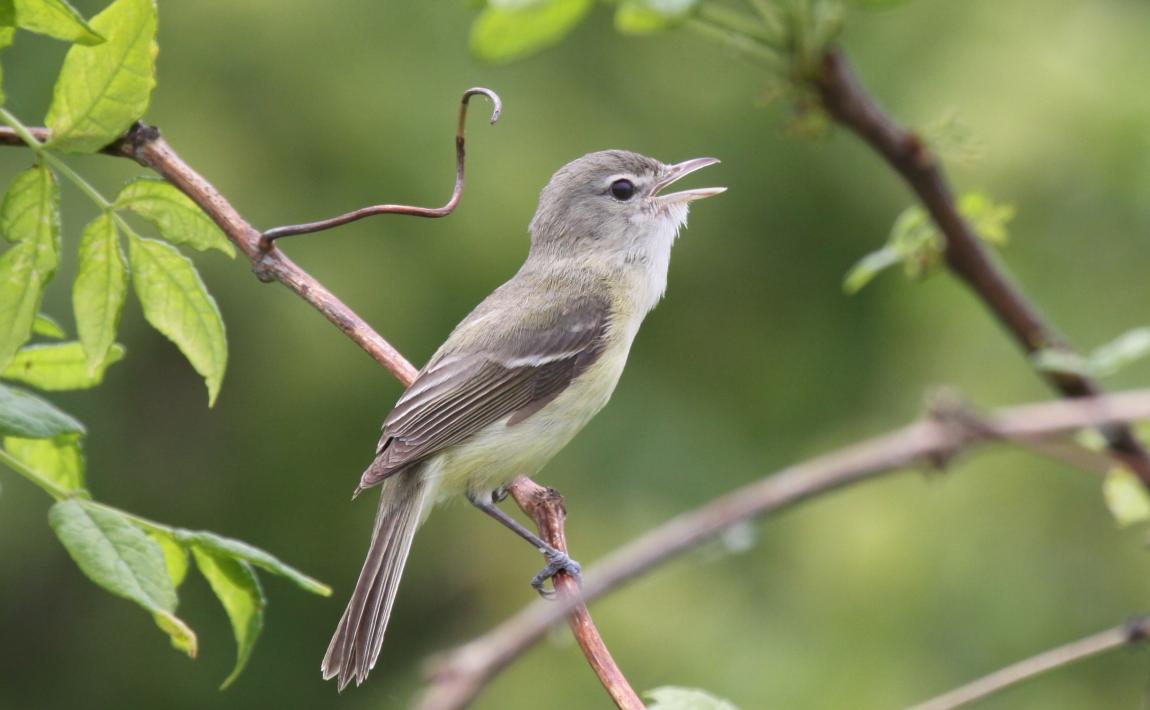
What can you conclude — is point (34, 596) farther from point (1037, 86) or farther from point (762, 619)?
point (1037, 86)

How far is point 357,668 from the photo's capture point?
9.82ft

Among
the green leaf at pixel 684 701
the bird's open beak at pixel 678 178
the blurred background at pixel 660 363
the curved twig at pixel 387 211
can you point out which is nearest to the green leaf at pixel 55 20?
the curved twig at pixel 387 211

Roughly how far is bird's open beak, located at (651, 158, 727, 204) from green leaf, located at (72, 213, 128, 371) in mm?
2254

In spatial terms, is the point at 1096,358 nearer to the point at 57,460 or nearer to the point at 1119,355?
the point at 1119,355

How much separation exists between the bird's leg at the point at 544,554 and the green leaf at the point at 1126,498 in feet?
3.21

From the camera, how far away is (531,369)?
13.1ft

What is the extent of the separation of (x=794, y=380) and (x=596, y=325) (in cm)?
327

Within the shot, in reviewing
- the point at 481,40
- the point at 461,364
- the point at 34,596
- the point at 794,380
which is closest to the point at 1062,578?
the point at 794,380

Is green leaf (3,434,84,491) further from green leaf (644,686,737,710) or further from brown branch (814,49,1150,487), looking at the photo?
brown branch (814,49,1150,487)

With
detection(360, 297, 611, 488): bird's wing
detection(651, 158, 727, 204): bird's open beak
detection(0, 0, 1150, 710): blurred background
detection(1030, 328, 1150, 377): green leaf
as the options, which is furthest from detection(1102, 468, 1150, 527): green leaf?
detection(0, 0, 1150, 710): blurred background

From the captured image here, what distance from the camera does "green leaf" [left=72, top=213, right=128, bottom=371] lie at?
198 cm

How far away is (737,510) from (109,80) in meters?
1.33

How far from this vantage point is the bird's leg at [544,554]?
2932mm

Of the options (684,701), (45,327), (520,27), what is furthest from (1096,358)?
(45,327)
